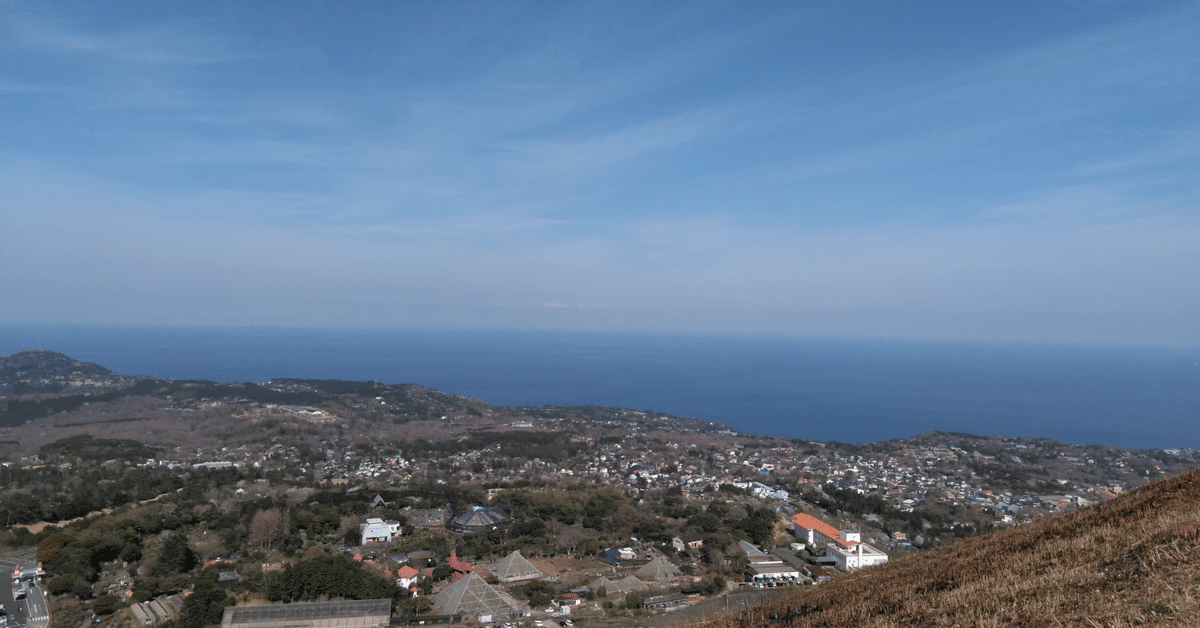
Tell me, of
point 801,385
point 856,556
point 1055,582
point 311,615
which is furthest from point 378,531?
point 801,385

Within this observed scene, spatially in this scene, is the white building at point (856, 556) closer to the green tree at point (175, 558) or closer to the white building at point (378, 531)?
A: the white building at point (378, 531)

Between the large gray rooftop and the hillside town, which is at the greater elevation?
the large gray rooftop

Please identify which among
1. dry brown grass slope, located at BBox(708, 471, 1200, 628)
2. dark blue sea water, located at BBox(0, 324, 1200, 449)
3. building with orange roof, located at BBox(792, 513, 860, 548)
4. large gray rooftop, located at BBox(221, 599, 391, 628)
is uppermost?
dry brown grass slope, located at BBox(708, 471, 1200, 628)

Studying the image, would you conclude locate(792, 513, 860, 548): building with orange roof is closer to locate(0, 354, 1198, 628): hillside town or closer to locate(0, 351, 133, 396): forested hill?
locate(0, 354, 1198, 628): hillside town

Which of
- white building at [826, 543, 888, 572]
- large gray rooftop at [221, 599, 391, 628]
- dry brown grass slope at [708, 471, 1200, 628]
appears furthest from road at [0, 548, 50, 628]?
white building at [826, 543, 888, 572]

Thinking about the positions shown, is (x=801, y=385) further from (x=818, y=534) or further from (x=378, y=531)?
(x=378, y=531)
